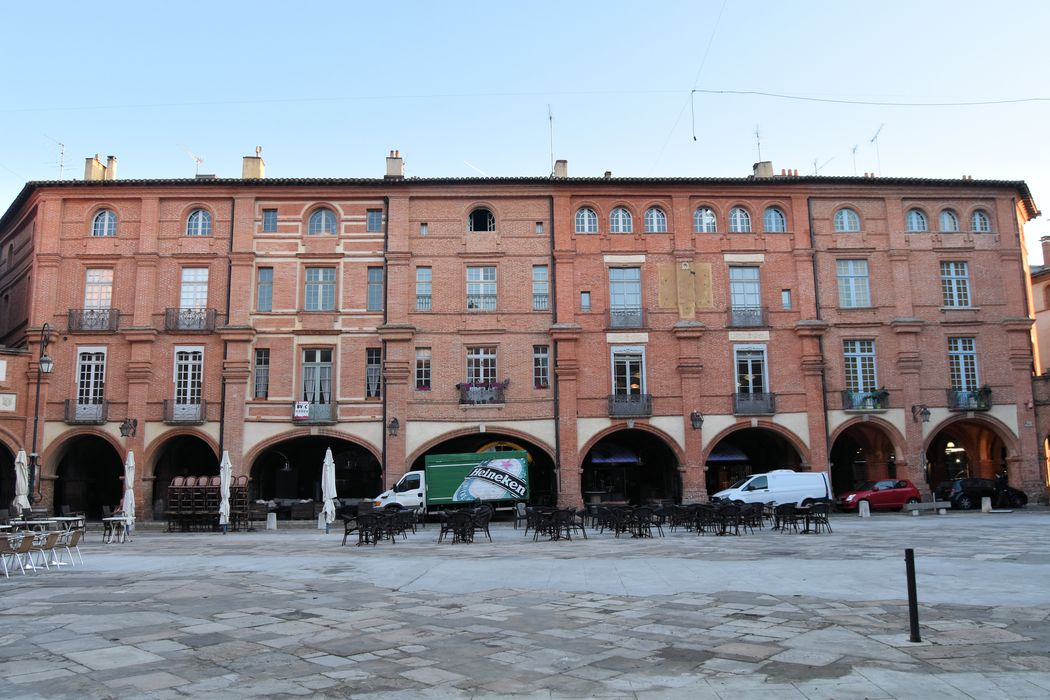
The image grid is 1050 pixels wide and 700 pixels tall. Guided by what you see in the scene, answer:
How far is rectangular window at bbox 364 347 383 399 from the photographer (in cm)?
2905

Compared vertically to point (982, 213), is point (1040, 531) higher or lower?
lower

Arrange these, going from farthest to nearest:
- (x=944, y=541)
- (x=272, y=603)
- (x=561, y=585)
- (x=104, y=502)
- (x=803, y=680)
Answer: (x=104, y=502), (x=944, y=541), (x=561, y=585), (x=272, y=603), (x=803, y=680)

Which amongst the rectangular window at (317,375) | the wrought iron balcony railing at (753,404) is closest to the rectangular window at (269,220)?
the rectangular window at (317,375)

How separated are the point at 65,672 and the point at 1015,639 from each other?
8.58 m

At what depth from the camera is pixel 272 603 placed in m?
10.0

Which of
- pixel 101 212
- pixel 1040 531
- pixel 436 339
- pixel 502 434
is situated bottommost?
pixel 1040 531

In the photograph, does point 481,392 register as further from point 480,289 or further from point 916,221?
point 916,221

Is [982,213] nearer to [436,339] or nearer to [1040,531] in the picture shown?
[1040,531]

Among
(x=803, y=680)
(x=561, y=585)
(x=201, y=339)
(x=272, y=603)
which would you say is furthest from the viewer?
(x=201, y=339)

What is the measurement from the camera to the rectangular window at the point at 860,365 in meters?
30.0

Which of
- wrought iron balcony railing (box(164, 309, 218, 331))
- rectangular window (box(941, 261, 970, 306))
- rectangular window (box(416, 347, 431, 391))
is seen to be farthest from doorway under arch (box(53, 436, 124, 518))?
rectangular window (box(941, 261, 970, 306))

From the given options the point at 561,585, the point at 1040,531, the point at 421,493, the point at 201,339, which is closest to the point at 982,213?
the point at 1040,531

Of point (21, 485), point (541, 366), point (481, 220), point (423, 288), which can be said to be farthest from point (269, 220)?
point (21, 485)

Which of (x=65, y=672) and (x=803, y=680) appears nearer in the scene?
(x=803, y=680)
